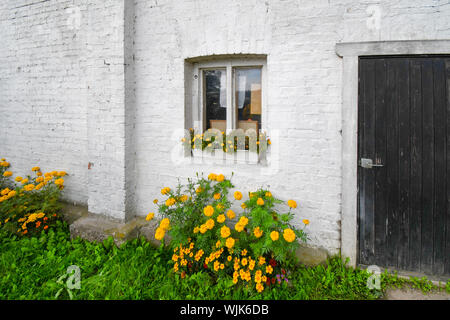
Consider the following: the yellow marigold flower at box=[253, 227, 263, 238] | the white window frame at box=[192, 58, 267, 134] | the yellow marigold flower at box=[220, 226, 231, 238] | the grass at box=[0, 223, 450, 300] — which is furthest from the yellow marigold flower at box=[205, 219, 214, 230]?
the white window frame at box=[192, 58, 267, 134]

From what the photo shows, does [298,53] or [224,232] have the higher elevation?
[298,53]

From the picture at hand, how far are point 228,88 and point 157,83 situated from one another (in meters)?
1.00

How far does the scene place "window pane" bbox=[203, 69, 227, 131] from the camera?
136 inches

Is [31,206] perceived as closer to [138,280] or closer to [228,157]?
[138,280]

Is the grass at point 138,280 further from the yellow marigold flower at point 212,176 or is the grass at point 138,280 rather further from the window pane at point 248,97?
the window pane at point 248,97

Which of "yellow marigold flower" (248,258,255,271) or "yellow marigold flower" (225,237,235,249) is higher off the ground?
"yellow marigold flower" (225,237,235,249)

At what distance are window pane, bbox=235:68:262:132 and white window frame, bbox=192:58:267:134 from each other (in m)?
0.07

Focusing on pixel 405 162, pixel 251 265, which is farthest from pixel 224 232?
pixel 405 162

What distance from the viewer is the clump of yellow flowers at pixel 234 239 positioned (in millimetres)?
2422

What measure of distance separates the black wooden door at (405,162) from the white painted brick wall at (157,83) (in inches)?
A: 11.2

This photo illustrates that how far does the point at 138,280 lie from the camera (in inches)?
103

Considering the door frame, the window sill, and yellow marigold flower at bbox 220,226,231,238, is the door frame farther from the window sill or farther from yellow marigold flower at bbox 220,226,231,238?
yellow marigold flower at bbox 220,226,231,238
